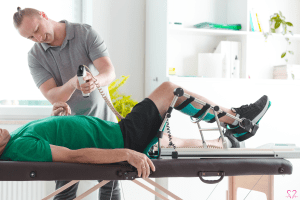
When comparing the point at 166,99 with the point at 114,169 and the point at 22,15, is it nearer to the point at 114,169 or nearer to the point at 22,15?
the point at 114,169

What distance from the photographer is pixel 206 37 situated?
2.81 m

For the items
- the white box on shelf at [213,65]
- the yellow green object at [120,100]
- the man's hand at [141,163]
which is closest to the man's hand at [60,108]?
the man's hand at [141,163]

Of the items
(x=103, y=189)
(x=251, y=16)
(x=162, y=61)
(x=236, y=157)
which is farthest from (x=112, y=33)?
(x=236, y=157)

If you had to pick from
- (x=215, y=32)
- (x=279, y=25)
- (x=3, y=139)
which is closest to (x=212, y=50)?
(x=215, y=32)

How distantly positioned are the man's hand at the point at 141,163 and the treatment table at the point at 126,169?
38 mm

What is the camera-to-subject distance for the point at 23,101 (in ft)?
8.97

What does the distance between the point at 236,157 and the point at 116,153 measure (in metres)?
0.60

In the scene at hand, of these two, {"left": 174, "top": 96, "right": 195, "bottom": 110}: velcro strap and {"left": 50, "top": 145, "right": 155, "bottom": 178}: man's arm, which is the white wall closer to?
{"left": 174, "top": 96, "right": 195, "bottom": 110}: velcro strap

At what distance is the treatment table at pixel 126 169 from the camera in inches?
48.4

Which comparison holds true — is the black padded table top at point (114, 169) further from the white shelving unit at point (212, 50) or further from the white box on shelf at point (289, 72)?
the white box on shelf at point (289, 72)

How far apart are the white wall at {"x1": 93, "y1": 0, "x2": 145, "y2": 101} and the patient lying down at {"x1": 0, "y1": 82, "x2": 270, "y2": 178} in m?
1.19

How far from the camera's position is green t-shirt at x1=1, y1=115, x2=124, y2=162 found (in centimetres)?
135

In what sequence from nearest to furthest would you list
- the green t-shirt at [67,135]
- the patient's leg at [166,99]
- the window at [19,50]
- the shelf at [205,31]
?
1. the green t-shirt at [67,135]
2. the patient's leg at [166,99]
3. the shelf at [205,31]
4. the window at [19,50]

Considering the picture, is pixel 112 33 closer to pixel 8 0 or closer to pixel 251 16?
pixel 8 0
